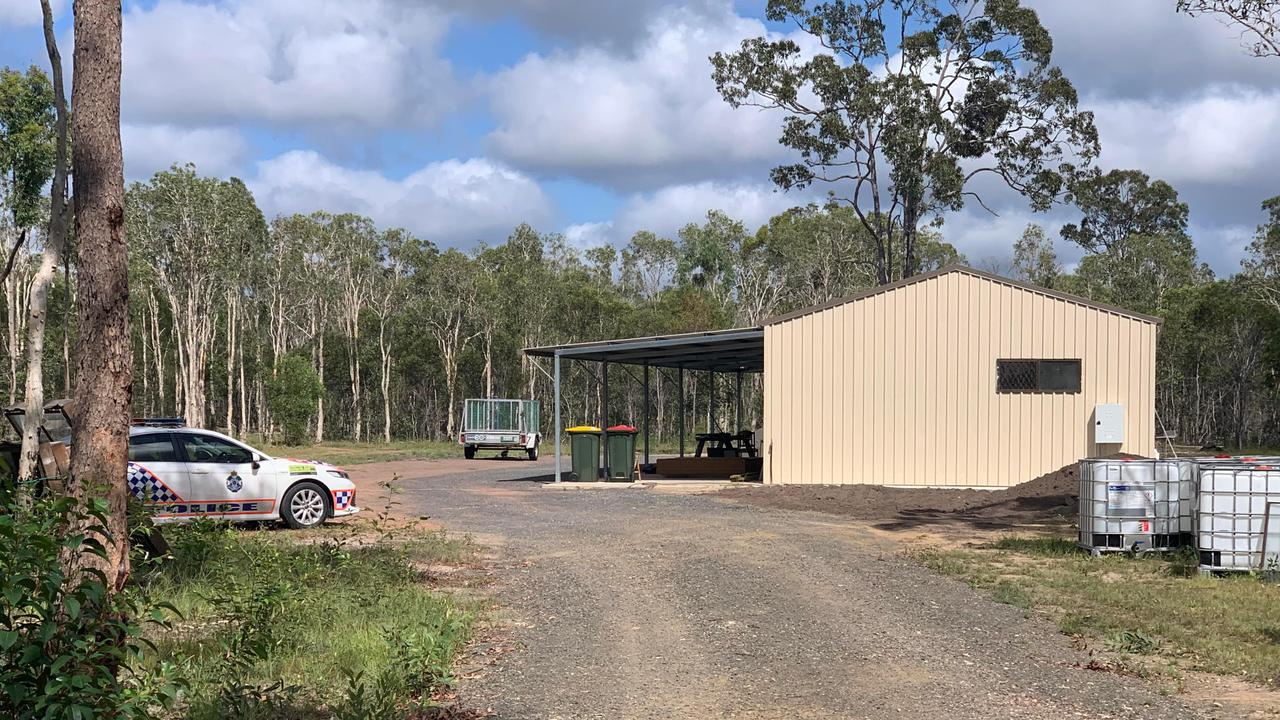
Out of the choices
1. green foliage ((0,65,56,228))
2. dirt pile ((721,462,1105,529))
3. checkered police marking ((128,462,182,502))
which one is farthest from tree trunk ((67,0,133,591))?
green foliage ((0,65,56,228))

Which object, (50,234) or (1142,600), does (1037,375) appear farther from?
(50,234)

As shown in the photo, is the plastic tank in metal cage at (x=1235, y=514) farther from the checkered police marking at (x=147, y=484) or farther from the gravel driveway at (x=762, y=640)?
the checkered police marking at (x=147, y=484)

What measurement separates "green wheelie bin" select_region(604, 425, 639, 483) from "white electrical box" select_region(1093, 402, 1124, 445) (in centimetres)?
944

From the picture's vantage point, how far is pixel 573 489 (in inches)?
904

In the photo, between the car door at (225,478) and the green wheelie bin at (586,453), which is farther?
the green wheelie bin at (586,453)

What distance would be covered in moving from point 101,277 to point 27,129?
2251 centimetres

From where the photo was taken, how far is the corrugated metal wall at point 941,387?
2088 cm

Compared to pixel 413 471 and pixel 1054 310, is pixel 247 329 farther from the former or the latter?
pixel 1054 310

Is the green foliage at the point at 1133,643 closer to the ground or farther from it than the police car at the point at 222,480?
closer to the ground

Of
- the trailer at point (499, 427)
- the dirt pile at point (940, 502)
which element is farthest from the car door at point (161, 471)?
the trailer at point (499, 427)

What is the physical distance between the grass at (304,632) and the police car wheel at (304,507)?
345 centimetres

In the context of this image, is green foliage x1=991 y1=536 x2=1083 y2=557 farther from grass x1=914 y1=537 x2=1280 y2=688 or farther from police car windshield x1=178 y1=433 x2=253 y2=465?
police car windshield x1=178 y1=433 x2=253 y2=465

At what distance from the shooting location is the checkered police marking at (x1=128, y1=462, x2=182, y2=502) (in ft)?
42.5

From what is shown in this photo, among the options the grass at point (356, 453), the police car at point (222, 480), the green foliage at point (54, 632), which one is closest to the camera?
the green foliage at point (54, 632)
